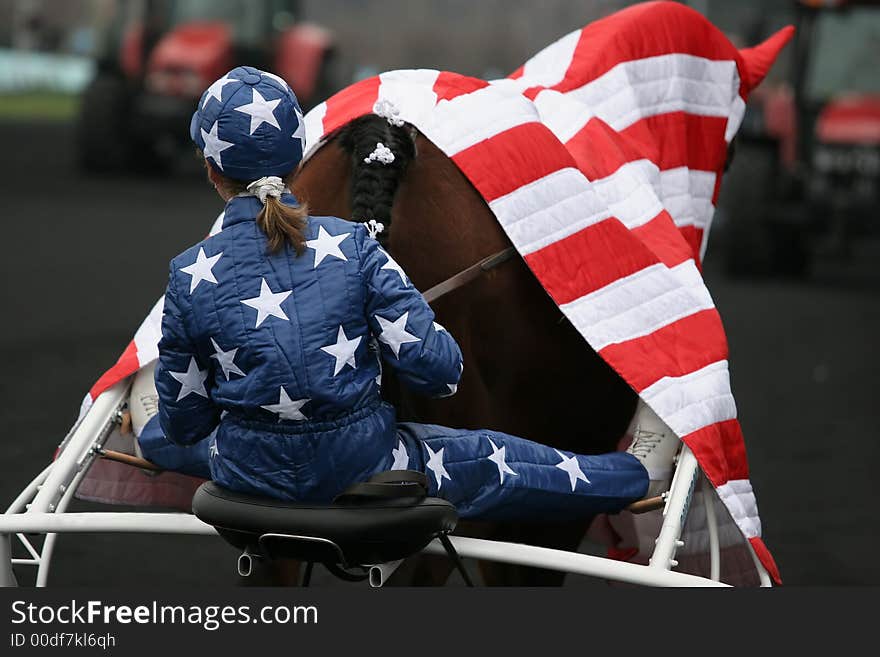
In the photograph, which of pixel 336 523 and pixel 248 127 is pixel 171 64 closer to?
pixel 248 127

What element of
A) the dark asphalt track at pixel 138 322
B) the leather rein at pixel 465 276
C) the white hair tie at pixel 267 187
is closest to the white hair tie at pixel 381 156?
the leather rein at pixel 465 276

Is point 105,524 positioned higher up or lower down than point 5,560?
higher up

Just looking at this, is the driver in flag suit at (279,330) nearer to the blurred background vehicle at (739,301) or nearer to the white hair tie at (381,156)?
the white hair tie at (381,156)

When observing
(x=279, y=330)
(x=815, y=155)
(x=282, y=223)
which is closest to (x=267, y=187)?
(x=282, y=223)

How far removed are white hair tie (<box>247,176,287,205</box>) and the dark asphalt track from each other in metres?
2.61

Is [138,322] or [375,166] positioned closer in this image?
[375,166]

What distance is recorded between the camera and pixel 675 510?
3.24m

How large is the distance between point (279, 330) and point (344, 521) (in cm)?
39

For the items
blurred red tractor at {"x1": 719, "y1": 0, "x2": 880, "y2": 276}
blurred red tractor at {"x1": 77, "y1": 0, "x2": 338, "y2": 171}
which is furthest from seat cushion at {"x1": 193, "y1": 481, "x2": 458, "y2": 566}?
blurred red tractor at {"x1": 77, "y1": 0, "x2": 338, "y2": 171}

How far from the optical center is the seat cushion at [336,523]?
2846mm

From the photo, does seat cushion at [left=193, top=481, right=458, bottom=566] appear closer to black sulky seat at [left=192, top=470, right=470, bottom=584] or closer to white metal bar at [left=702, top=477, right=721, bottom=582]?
black sulky seat at [left=192, top=470, right=470, bottom=584]

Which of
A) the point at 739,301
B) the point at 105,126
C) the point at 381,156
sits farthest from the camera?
the point at 105,126

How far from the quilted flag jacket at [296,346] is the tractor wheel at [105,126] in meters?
17.0

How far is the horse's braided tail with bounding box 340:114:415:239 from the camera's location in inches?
127
